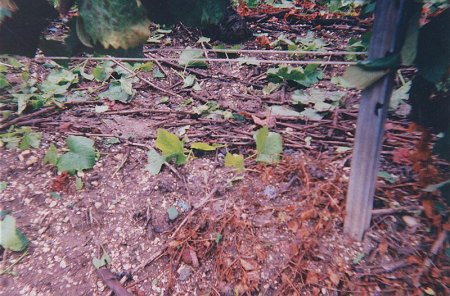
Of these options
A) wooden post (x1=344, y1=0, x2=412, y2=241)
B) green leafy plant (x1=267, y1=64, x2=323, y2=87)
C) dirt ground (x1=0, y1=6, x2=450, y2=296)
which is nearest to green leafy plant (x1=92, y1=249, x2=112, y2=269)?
dirt ground (x1=0, y1=6, x2=450, y2=296)

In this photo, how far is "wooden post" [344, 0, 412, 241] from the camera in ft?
2.65

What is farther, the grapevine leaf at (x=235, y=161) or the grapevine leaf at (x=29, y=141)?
the grapevine leaf at (x=29, y=141)

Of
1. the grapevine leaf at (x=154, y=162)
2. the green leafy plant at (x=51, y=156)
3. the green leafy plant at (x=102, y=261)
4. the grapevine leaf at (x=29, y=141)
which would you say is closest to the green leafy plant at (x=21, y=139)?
the grapevine leaf at (x=29, y=141)

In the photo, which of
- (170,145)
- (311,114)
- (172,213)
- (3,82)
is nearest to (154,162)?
(170,145)

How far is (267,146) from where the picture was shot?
1.53 m

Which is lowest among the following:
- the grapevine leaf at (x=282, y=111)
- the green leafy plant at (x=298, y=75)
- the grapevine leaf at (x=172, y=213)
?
the grapevine leaf at (x=172, y=213)

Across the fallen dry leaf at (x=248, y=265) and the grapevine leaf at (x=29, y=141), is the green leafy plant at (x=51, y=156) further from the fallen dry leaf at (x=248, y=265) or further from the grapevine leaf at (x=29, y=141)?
the fallen dry leaf at (x=248, y=265)

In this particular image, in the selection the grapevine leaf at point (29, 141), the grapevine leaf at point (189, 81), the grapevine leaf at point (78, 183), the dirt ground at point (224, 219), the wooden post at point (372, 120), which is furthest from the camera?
the grapevine leaf at point (189, 81)

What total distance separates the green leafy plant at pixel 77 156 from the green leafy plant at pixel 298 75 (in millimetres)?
1195

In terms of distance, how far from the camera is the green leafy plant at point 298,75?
209cm

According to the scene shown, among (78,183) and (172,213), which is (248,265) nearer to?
(172,213)

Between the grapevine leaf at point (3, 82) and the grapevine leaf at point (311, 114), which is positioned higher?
the grapevine leaf at point (3, 82)

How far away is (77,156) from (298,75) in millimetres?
1355

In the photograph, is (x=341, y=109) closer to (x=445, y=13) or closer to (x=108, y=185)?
(x=445, y=13)
